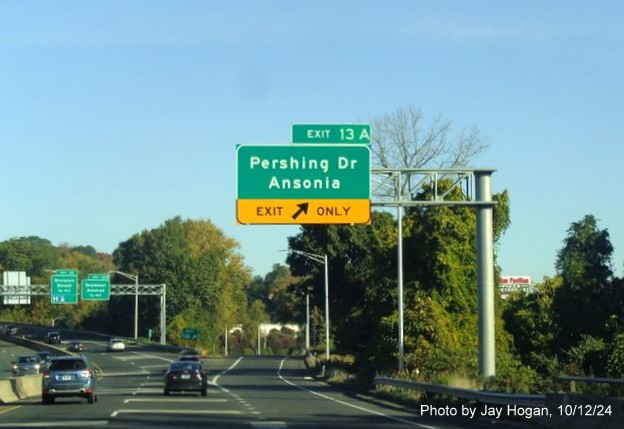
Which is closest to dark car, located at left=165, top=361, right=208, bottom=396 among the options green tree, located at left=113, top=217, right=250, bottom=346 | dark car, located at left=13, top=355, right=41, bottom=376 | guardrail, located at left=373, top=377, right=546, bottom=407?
guardrail, located at left=373, top=377, right=546, bottom=407

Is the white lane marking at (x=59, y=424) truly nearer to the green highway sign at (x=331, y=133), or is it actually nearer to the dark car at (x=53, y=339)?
the green highway sign at (x=331, y=133)

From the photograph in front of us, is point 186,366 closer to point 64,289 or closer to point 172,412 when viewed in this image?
point 172,412

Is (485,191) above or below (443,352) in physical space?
above

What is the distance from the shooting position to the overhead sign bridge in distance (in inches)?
1120

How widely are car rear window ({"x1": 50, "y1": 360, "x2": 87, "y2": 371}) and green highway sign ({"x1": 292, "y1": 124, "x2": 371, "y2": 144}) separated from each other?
10201 millimetres

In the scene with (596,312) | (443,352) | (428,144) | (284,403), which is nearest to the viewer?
(284,403)

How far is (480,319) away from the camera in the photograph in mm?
30906

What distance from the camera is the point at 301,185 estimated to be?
28656 millimetres

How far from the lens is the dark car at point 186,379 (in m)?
38.4

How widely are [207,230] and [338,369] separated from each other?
312 feet

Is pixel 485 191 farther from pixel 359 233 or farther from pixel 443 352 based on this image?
pixel 359 233

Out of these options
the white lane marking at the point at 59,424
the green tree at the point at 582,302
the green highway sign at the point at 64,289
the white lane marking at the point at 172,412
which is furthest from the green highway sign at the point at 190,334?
the white lane marking at the point at 59,424

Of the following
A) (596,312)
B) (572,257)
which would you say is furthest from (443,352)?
(572,257)

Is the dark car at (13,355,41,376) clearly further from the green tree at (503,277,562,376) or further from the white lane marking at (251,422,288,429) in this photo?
the white lane marking at (251,422,288,429)
